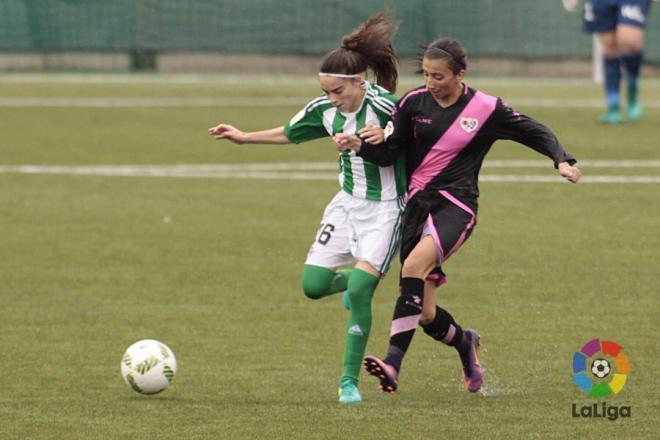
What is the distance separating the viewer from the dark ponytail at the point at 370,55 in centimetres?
805

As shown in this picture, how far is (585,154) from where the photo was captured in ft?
59.8

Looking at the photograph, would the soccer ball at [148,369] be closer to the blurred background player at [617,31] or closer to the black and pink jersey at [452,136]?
the black and pink jersey at [452,136]

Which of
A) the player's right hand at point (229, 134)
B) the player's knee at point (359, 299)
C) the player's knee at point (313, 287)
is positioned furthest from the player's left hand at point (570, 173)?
the player's right hand at point (229, 134)

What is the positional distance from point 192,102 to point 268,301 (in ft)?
45.7

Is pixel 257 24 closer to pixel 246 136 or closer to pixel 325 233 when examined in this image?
pixel 246 136

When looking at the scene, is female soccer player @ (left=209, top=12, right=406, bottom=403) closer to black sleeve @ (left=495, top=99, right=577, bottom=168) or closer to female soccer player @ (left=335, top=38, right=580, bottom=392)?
female soccer player @ (left=335, top=38, right=580, bottom=392)

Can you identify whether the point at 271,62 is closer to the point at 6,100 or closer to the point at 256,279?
the point at 6,100

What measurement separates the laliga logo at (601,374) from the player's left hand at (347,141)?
1.68 meters

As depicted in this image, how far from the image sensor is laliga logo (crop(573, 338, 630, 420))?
293 inches

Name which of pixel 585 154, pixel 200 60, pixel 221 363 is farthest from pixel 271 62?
pixel 221 363

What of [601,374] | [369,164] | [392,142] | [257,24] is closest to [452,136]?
[392,142]

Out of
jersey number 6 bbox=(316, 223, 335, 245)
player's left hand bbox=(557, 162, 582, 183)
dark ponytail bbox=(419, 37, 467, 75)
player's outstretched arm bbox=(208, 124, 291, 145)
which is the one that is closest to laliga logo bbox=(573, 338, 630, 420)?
player's left hand bbox=(557, 162, 582, 183)

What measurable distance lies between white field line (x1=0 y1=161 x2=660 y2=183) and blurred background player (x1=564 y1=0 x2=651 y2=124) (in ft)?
10.2

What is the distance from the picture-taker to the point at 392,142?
7.98m
